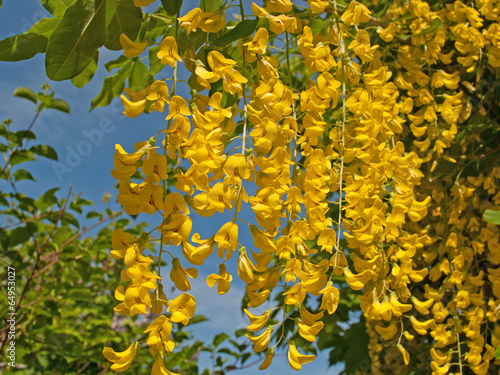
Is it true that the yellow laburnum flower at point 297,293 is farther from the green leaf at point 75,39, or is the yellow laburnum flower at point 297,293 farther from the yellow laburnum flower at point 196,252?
the green leaf at point 75,39

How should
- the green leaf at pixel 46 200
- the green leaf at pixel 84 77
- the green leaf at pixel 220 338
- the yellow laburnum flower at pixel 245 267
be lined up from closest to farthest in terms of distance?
the yellow laburnum flower at pixel 245 267 → the green leaf at pixel 84 77 → the green leaf at pixel 46 200 → the green leaf at pixel 220 338

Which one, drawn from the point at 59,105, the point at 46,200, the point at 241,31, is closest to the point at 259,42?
the point at 241,31

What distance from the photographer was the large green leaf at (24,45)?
0.76 metres

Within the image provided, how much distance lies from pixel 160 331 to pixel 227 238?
0.50 feet

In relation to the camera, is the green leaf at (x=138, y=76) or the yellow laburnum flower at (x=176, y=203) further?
the green leaf at (x=138, y=76)

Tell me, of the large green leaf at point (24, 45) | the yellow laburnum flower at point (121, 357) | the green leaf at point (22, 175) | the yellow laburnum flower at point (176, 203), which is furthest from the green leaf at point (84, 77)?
the green leaf at point (22, 175)

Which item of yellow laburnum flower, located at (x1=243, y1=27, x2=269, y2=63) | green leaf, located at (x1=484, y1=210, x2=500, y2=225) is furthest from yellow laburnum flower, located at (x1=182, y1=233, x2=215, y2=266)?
green leaf, located at (x1=484, y1=210, x2=500, y2=225)

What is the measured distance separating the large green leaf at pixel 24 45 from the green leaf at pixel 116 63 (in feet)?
0.84

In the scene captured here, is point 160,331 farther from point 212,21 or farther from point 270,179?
point 212,21

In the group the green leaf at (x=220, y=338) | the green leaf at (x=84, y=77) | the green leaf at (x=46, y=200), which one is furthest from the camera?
the green leaf at (x=220, y=338)

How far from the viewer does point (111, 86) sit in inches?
40.3

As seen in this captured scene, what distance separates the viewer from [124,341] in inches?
92.4

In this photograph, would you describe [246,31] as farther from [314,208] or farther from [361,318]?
[361,318]

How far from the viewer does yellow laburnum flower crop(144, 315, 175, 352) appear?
563 mm
